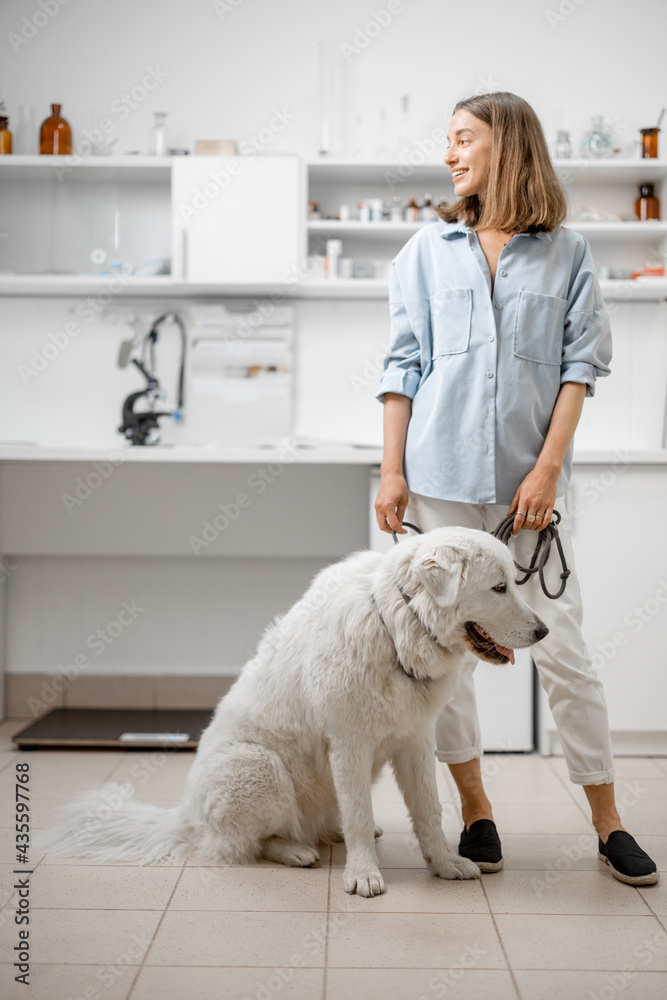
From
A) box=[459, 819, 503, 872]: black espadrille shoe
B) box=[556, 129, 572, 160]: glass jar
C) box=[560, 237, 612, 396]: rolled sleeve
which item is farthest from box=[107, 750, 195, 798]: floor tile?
box=[556, 129, 572, 160]: glass jar

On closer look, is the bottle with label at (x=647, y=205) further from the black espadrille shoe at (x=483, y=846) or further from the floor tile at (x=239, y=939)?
the floor tile at (x=239, y=939)

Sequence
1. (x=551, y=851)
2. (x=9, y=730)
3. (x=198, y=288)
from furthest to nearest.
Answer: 1. (x=198, y=288)
2. (x=9, y=730)
3. (x=551, y=851)

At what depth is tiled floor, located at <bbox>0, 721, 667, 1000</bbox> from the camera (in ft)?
4.31

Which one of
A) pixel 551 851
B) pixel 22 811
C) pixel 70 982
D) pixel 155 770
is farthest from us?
pixel 155 770

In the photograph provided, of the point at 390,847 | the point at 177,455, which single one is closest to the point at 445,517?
the point at 390,847

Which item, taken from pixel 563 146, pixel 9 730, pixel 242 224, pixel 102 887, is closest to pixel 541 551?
pixel 102 887

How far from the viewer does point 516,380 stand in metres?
1.70

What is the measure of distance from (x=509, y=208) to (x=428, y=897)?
1.34 m

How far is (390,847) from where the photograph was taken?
1905mm

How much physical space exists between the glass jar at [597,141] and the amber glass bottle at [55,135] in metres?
1.92

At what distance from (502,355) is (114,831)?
51.2 inches

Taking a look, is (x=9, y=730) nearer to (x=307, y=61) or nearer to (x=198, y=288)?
(x=198, y=288)

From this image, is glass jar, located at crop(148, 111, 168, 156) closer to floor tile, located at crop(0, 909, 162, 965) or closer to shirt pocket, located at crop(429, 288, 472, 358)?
shirt pocket, located at crop(429, 288, 472, 358)

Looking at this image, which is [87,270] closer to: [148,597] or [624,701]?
[148,597]
